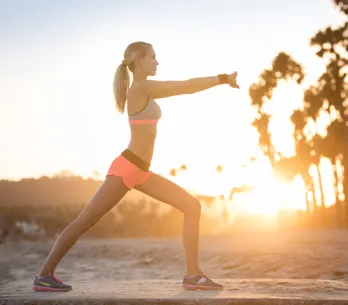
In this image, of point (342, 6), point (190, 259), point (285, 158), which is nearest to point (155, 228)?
point (285, 158)

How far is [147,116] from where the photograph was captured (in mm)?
5176

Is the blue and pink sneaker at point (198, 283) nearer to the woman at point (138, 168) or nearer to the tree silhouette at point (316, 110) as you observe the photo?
the woman at point (138, 168)

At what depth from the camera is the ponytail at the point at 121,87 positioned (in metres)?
5.30

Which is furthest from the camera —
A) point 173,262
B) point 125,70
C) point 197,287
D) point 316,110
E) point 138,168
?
point 316,110

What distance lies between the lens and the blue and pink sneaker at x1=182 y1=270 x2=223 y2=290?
5273 millimetres

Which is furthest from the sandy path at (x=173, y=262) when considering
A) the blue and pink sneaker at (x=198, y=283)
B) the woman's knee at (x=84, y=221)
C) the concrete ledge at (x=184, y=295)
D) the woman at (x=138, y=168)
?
the woman's knee at (x=84, y=221)

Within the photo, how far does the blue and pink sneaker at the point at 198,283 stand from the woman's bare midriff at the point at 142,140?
42.2 inches

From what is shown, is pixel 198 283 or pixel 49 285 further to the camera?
pixel 198 283

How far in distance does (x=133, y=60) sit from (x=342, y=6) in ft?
102

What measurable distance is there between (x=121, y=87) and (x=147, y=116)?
370mm

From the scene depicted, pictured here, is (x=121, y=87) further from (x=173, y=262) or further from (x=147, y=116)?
(x=173, y=262)

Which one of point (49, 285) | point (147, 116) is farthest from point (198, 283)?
point (147, 116)

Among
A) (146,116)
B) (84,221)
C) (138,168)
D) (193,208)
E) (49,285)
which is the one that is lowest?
(49,285)

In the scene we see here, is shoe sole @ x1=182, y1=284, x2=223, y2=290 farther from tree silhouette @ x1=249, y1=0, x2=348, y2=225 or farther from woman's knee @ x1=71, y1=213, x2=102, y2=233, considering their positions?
tree silhouette @ x1=249, y1=0, x2=348, y2=225
